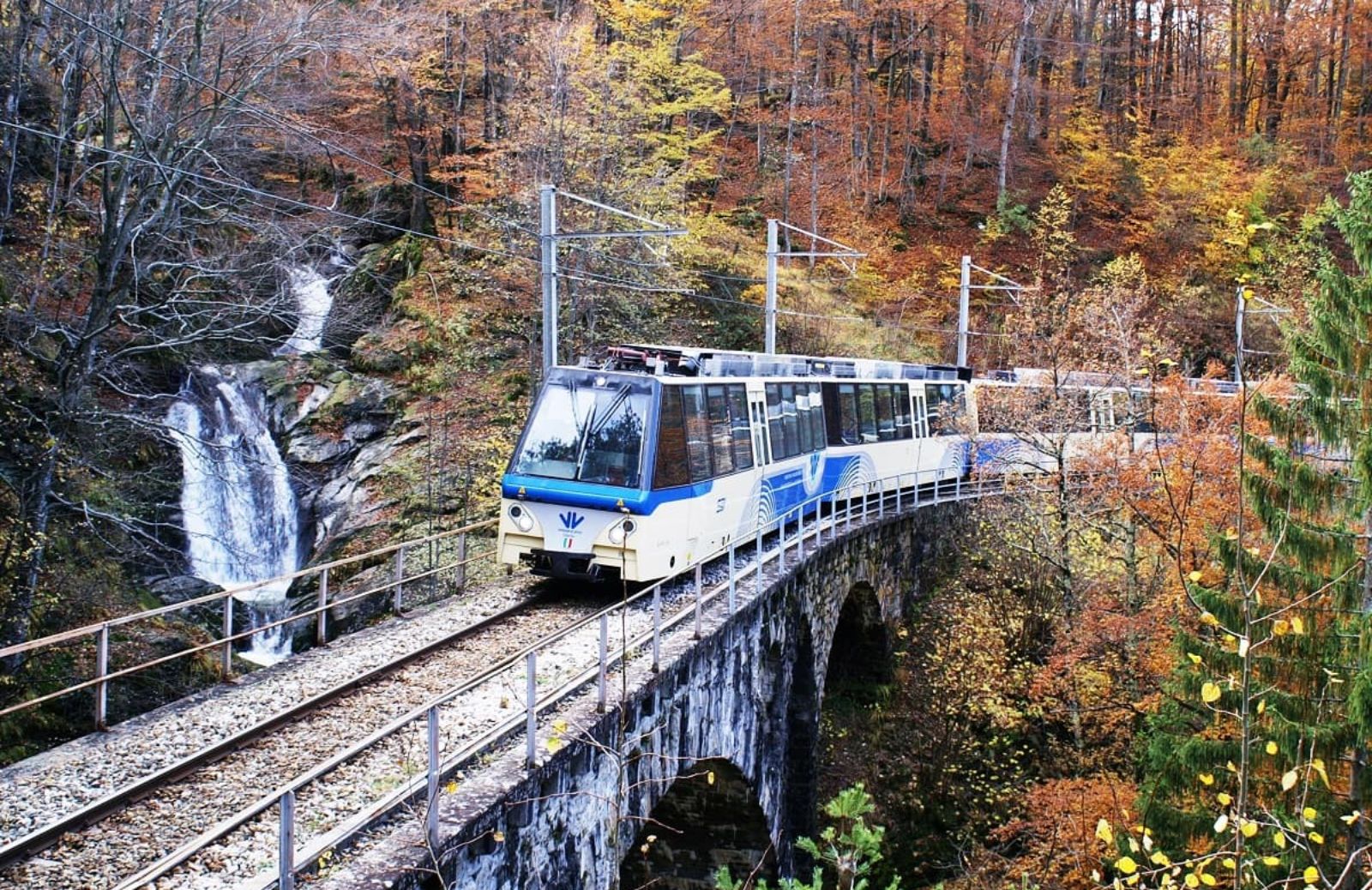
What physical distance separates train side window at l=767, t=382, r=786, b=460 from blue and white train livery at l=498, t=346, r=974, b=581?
0.09 feet

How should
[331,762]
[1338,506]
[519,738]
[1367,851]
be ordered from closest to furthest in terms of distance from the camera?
[331,762]
[519,738]
[1367,851]
[1338,506]

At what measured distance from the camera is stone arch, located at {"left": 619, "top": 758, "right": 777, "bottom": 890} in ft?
42.9

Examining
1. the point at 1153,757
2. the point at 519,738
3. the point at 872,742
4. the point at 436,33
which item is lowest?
the point at 872,742

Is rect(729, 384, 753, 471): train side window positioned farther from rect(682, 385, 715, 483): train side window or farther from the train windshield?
the train windshield

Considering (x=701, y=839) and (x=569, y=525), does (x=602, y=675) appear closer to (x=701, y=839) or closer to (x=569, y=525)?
(x=569, y=525)

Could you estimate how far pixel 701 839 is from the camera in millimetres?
13672

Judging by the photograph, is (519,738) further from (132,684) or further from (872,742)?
(872,742)

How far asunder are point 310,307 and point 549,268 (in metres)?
20.3

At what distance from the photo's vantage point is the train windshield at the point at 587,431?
12.3 m

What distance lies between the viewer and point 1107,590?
19.7 meters

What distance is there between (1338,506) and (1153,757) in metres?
4.15

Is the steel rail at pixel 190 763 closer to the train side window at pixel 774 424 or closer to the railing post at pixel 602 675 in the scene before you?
the railing post at pixel 602 675

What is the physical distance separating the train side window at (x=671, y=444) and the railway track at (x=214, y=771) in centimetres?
228

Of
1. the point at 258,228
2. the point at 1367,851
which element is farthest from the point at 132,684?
the point at 1367,851
